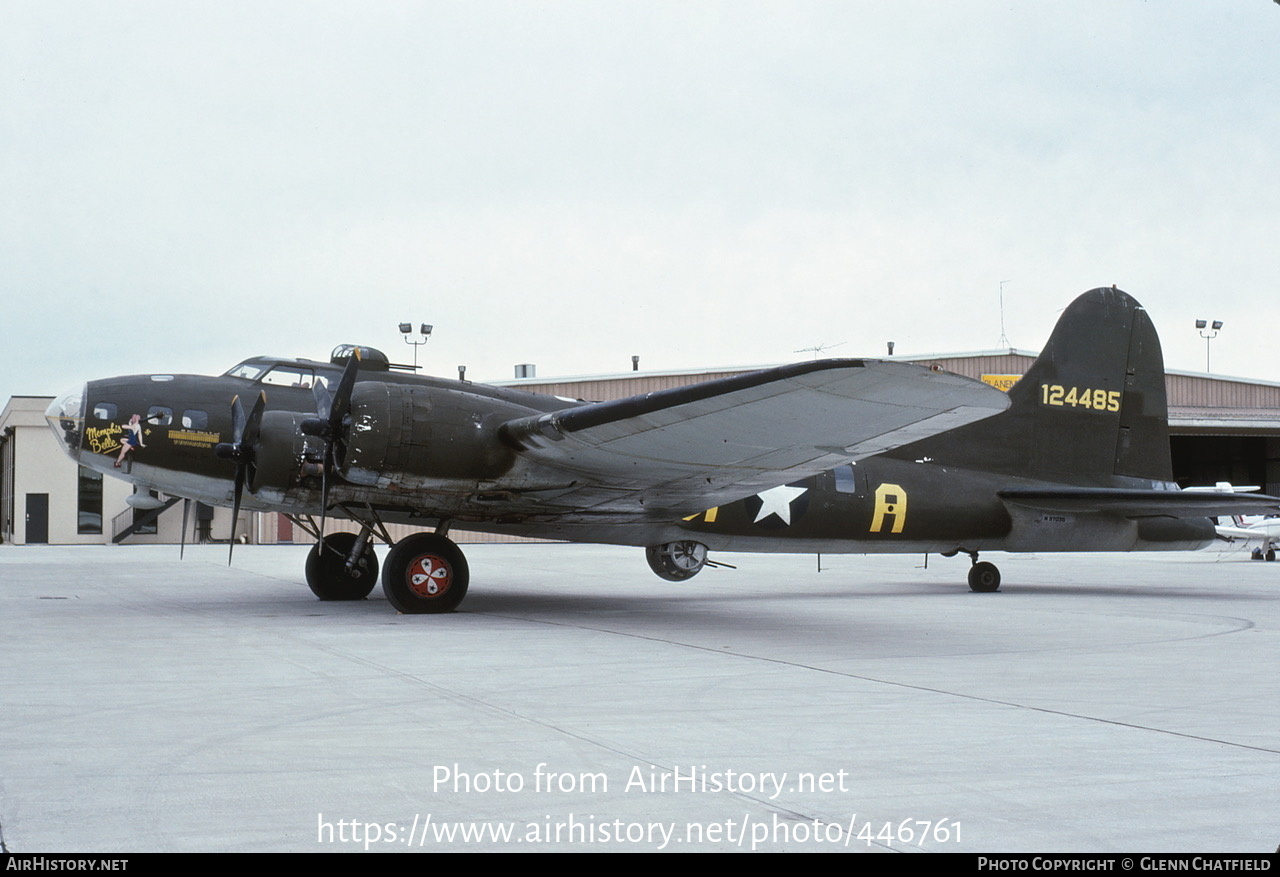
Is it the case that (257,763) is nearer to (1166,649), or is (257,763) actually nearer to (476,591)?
(1166,649)

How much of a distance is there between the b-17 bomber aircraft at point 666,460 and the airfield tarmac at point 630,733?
4.94 feet

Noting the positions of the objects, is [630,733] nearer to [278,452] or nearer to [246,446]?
[278,452]

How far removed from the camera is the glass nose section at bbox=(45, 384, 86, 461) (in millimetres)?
12242

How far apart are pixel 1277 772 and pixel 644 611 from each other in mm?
8651

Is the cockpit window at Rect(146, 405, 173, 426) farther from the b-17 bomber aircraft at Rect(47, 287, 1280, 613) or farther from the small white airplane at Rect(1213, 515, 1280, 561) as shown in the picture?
the small white airplane at Rect(1213, 515, 1280, 561)

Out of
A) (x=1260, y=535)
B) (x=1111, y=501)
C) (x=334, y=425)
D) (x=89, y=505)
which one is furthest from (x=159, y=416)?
(x=89, y=505)

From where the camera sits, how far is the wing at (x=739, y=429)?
8.86m

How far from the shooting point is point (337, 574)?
13.8 meters

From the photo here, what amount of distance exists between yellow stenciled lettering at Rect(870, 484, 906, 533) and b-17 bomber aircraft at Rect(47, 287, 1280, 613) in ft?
0.09

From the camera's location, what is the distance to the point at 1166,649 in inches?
368

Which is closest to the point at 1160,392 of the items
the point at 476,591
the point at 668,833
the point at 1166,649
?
the point at 1166,649

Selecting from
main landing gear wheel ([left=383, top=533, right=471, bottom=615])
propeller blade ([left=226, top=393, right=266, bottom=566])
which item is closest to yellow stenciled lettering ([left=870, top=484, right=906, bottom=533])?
main landing gear wheel ([left=383, top=533, right=471, bottom=615])

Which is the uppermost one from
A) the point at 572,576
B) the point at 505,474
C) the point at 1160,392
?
the point at 1160,392

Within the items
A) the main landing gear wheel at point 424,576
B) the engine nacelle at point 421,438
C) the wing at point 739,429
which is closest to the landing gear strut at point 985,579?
the wing at point 739,429
